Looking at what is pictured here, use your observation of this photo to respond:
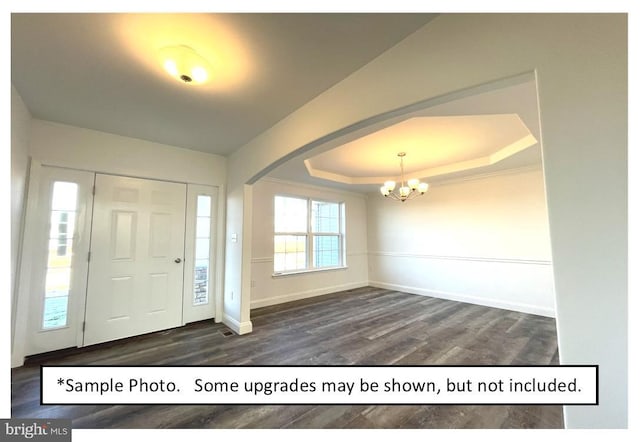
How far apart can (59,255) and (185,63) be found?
2.55 metres

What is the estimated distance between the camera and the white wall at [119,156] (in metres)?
2.54

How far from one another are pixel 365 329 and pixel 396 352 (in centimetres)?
65

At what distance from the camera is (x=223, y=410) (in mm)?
1667

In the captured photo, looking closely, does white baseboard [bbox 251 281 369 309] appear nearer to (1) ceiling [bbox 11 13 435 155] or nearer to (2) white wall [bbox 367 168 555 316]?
(2) white wall [bbox 367 168 555 316]

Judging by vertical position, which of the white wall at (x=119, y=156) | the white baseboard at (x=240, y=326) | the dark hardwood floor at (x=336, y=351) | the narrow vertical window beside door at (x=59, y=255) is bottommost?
the dark hardwood floor at (x=336, y=351)

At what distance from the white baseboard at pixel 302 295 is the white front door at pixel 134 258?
130 centimetres

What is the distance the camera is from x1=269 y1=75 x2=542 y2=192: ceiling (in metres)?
1.99

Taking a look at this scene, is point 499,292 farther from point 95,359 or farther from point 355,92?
point 95,359

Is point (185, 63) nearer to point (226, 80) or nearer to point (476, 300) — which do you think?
point (226, 80)

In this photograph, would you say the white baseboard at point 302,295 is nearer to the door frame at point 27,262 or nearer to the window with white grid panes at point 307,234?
the window with white grid panes at point 307,234

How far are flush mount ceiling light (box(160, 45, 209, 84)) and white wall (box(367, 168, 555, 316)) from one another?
425cm

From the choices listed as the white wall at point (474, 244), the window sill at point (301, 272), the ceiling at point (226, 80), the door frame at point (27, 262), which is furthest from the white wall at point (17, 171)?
the white wall at point (474, 244)

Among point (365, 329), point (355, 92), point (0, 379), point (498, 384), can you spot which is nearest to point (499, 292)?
point (365, 329)

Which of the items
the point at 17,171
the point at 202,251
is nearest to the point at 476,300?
the point at 202,251
